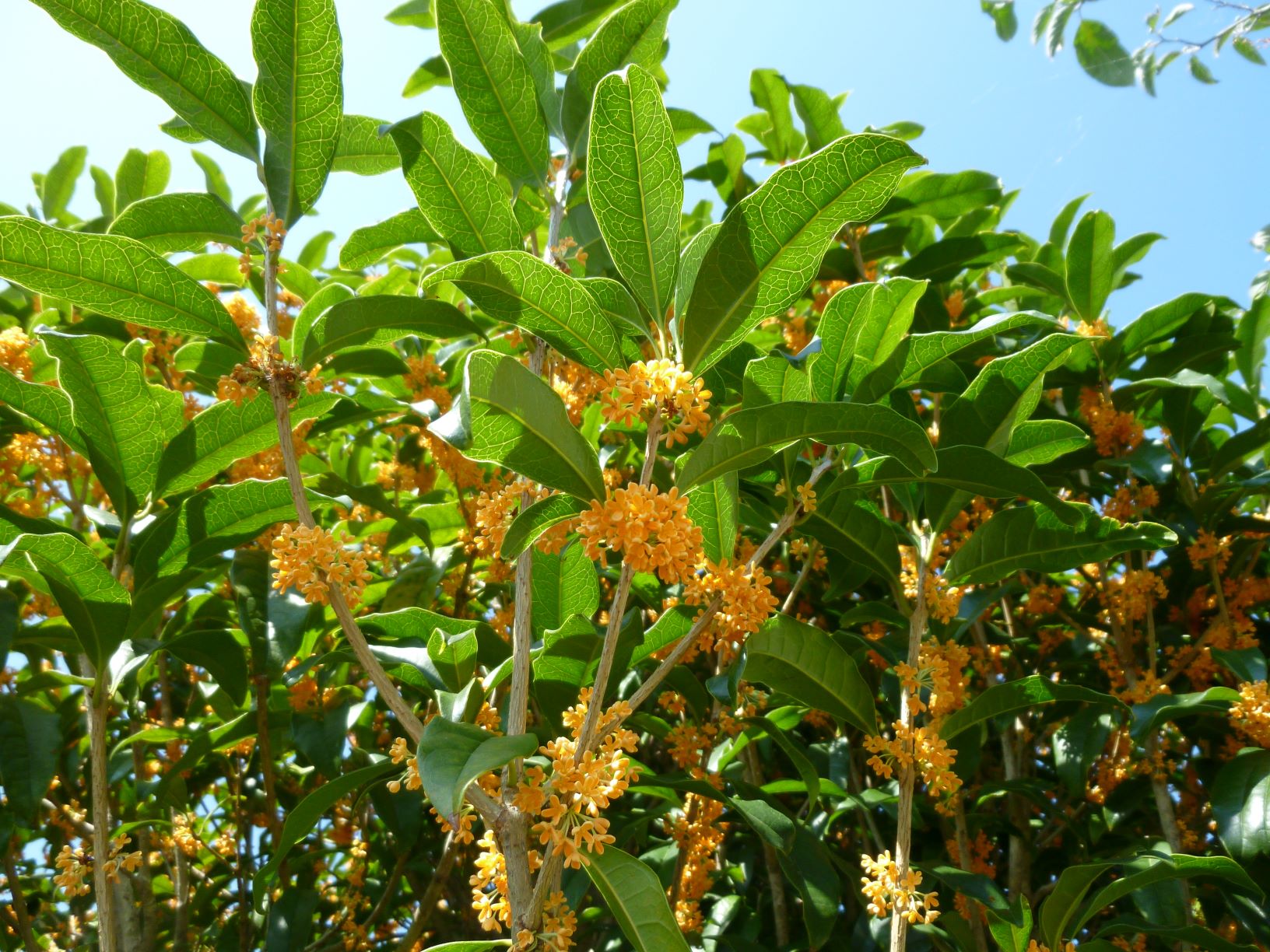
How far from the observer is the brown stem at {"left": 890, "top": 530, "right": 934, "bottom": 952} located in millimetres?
Answer: 1526

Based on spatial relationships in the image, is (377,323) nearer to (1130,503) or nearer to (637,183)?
(637,183)

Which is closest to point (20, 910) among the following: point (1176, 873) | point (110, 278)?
point (110, 278)

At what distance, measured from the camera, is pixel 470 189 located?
5.17 feet

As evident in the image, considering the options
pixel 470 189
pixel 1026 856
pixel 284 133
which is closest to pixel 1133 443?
pixel 1026 856

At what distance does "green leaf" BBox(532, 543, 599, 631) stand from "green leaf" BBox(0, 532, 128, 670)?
73 cm

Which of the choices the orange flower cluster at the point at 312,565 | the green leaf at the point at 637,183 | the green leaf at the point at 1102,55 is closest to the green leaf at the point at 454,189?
the green leaf at the point at 637,183

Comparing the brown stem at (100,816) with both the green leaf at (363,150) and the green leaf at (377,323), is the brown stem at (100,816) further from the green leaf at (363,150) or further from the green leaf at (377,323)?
the green leaf at (363,150)

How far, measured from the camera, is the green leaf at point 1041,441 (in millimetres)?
1954

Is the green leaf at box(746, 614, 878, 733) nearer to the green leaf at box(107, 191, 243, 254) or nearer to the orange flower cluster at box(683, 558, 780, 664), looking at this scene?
the orange flower cluster at box(683, 558, 780, 664)

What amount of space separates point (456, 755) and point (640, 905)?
13.2 inches

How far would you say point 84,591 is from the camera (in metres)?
1.68

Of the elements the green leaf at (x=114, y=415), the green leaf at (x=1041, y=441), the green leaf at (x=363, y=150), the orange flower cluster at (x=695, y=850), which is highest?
the green leaf at (x=363, y=150)

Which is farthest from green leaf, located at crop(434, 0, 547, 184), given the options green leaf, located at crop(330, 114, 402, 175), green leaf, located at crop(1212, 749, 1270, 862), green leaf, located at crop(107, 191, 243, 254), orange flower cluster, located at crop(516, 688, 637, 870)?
green leaf, located at crop(1212, 749, 1270, 862)

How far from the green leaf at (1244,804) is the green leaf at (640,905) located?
1.34m
